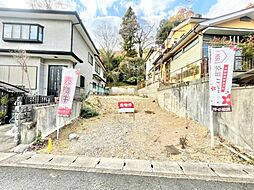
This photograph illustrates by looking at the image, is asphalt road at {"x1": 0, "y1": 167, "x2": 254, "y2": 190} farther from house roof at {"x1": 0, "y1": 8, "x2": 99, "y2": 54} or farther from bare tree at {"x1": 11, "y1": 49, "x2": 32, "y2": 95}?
house roof at {"x1": 0, "y1": 8, "x2": 99, "y2": 54}

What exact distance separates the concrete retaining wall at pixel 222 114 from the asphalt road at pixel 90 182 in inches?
87.6

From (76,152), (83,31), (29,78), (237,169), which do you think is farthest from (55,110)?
(83,31)

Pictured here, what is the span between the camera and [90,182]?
14.2ft

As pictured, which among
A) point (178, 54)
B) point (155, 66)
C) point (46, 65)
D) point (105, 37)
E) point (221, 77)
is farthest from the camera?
point (105, 37)

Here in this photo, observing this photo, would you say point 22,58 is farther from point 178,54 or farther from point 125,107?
point 178,54

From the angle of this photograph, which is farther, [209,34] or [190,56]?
[190,56]

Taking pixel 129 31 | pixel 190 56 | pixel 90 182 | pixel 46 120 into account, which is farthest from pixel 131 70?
pixel 90 182

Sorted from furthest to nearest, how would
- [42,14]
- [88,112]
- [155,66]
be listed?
[155,66] → [42,14] → [88,112]

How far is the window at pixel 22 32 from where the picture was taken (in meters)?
13.8

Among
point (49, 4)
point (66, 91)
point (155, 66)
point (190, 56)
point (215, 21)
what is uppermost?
point (49, 4)

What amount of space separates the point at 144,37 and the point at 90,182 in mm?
37620

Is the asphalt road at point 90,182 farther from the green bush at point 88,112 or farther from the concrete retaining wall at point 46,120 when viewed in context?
the green bush at point 88,112

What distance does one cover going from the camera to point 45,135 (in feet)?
26.0

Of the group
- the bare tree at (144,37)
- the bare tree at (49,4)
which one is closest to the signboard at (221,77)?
the bare tree at (49,4)
